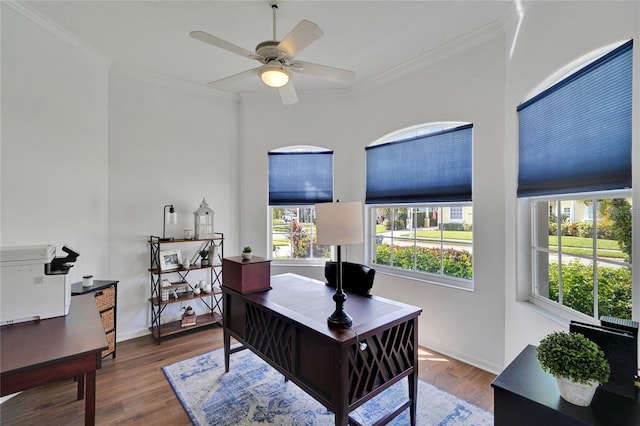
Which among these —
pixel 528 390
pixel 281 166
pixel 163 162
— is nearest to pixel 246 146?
pixel 281 166

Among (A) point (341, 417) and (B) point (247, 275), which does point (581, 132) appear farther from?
(B) point (247, 275)

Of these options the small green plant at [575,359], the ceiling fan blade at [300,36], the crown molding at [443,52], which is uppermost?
the crown molding at [443,52]

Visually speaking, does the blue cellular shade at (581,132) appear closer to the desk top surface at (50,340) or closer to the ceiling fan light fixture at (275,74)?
the ceiling fan light fixture at (275,74)

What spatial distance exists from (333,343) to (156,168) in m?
3.18

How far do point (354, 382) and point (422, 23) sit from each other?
2836mm

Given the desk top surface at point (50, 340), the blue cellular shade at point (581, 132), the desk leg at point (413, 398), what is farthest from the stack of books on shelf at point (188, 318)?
the blue cellular shade at point (581, 132)

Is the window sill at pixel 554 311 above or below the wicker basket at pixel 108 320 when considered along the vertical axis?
above

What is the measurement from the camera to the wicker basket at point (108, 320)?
283 cm

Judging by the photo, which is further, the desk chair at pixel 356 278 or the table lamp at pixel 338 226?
the desk chair at pixel 356 278

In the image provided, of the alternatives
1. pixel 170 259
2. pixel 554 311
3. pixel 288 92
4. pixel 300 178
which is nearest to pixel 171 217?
pixel 170 259

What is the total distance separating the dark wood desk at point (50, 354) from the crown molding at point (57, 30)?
2.42m

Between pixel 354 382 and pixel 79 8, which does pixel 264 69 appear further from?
pixel 354 382

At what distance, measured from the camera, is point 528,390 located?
1200mm

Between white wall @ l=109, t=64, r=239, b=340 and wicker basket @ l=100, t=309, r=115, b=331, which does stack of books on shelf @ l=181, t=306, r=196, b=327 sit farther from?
wicker basket @ l=100, t=309, r=115, b=331
